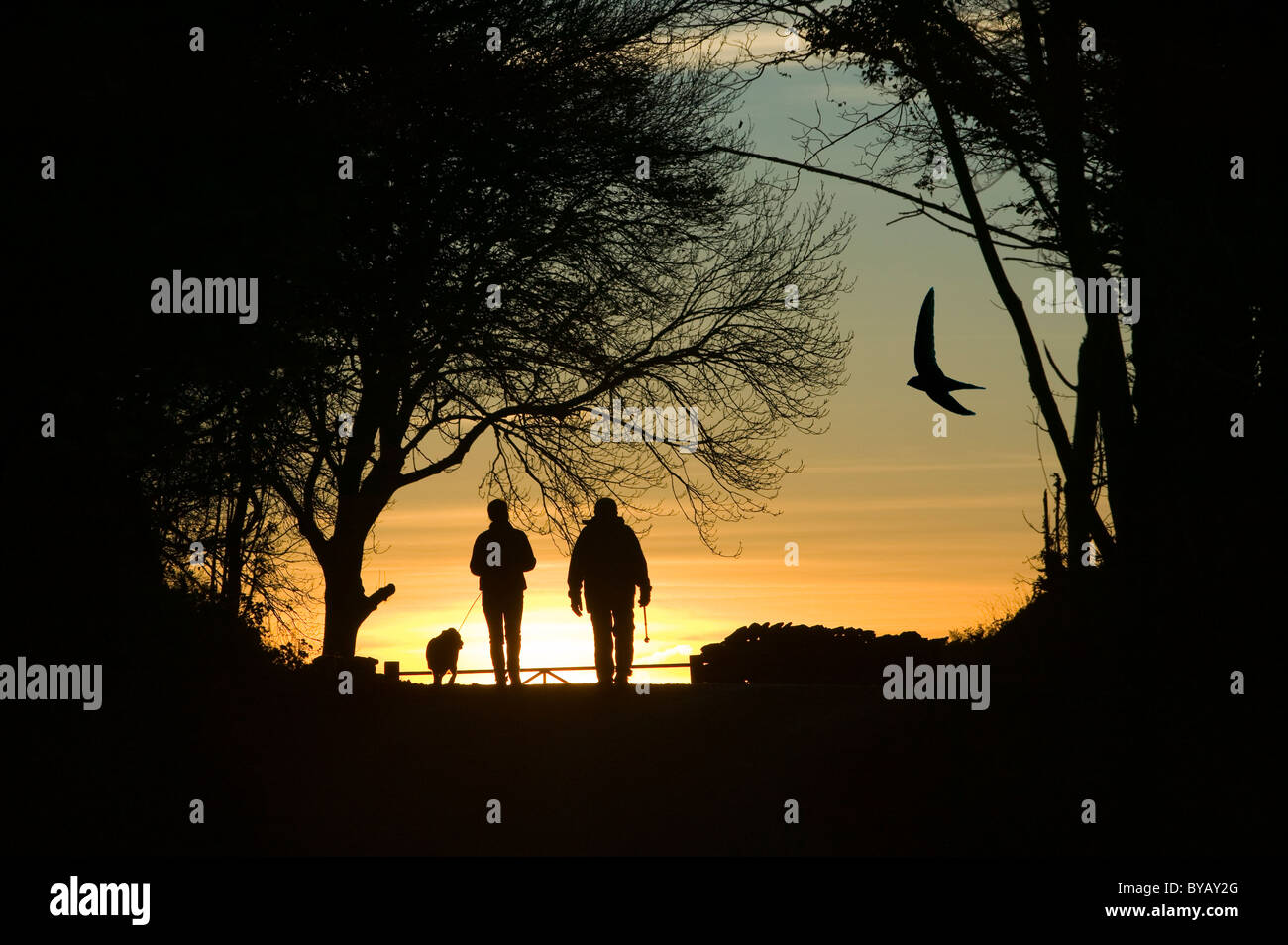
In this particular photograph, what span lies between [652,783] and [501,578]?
5618 mm

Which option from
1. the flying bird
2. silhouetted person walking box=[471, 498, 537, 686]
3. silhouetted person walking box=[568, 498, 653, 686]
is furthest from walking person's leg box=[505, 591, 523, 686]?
the flying bird

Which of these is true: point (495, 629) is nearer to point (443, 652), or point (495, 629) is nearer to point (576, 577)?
point (576, 577)

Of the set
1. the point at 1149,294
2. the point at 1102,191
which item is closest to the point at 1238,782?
the point at 1149,294

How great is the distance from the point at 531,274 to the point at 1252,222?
42.2ft

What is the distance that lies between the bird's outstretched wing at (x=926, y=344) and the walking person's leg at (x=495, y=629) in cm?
545

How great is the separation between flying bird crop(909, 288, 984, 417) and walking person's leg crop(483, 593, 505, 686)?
535 cm

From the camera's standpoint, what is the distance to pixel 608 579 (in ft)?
48.3

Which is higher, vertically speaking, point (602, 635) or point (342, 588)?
point (342, 588)

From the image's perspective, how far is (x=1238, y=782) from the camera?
8.44 meters

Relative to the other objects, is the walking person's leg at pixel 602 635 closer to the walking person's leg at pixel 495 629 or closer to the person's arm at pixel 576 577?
the person's arm at pixel 576 577

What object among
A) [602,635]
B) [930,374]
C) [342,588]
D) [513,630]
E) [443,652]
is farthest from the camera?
[342,588]

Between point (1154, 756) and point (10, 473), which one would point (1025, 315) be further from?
point (10, 473)

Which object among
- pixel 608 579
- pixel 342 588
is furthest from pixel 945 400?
pixel 342 588

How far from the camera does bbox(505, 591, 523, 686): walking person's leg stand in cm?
1559
